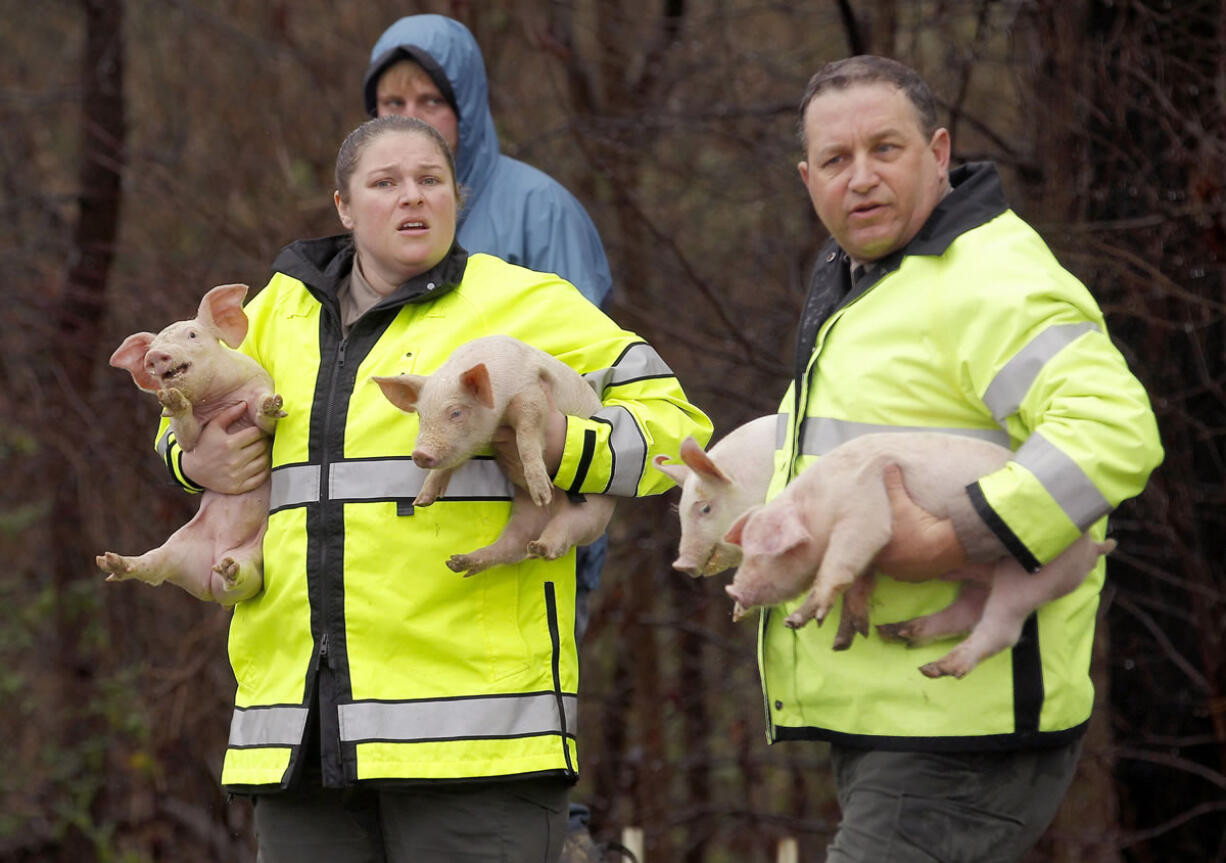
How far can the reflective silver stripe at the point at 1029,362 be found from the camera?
2697 millimetres

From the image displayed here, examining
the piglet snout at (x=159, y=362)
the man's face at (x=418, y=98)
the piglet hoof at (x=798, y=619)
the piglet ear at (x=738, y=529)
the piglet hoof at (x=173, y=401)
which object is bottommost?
the piglet hoof at (x=798, y=619)

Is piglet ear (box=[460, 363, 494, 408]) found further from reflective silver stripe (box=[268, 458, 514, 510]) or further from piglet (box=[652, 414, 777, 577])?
piglet (box=[652, 414, 777, 577])

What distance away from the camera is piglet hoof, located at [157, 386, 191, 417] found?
3441 mm

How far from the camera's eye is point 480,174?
454 centimetres

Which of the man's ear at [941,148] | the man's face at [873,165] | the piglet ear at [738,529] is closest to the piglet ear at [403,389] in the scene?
the piglet ear at [738,529]

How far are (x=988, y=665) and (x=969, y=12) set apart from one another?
15.2 ft

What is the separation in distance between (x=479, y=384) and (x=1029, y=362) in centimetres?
108

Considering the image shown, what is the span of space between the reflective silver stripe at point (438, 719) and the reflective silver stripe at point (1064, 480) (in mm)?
1214

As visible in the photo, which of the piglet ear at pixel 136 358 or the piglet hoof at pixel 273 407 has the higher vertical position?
the piglet ear at pixel 136 358

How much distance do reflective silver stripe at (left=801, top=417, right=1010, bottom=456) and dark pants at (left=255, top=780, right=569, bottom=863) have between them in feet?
3.13

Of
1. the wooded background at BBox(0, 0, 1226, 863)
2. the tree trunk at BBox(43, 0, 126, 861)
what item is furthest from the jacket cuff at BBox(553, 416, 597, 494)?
the tree trunk at BBox(43, 0, 126, 861)

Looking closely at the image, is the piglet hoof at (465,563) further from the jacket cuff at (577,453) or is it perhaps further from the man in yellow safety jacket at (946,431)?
the man in yellow safety jacket at (946,431)

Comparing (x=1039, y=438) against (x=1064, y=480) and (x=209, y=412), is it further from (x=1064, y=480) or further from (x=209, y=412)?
(x=209, y=412)

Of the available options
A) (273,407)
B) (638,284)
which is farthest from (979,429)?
(638,284)
